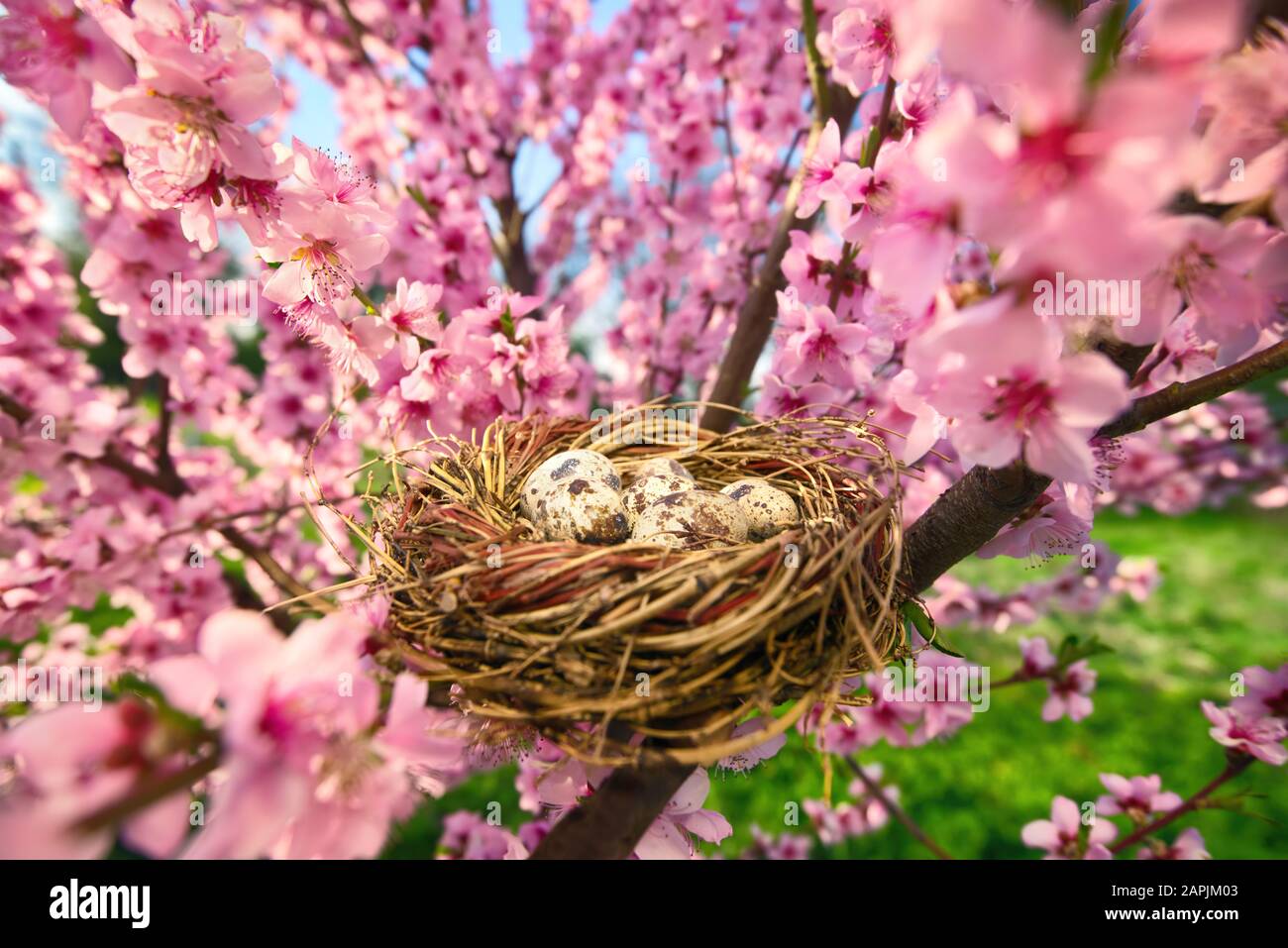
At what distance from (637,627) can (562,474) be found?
69cm

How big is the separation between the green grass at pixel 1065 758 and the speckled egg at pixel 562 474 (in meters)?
0.96

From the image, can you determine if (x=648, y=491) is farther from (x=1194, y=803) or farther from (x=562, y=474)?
(x=1194, y=803)

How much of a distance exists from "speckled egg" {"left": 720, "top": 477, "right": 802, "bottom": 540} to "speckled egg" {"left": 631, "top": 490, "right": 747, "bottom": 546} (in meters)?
0.03

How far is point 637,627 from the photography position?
104cm

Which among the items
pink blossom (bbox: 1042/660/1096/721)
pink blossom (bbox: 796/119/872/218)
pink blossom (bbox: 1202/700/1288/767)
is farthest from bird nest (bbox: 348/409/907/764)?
pink blossom (bbox: 1042/660/1096/721)

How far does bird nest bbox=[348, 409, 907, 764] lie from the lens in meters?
0.96

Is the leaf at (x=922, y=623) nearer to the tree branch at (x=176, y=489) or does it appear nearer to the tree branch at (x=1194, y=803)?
the tree branch at (x=1194, y=803)

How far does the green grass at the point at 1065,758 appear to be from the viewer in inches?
122

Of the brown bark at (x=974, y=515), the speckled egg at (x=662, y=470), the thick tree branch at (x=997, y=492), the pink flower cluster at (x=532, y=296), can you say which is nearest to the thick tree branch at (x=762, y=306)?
the pink flower cluster at (x=532, y=296)

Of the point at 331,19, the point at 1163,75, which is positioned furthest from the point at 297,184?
the point at 331,19

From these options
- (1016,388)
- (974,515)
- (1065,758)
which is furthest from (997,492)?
(1065,758)

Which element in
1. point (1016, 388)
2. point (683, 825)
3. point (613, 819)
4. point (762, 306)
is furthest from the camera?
point (762, 306)

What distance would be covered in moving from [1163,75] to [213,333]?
375 centimetres

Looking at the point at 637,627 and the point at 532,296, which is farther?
the point at 532,296
